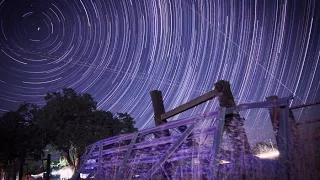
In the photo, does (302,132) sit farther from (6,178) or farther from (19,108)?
(19,108)

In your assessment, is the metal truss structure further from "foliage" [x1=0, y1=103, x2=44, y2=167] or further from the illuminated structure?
Result: "foliage" [x1=0, y1=103, x2=44, y2=167]

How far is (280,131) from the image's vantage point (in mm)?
3984

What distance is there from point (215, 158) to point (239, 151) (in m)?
1.05

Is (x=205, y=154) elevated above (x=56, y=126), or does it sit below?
below

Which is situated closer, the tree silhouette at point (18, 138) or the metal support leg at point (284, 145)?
the metal support leg at point (284, 145)

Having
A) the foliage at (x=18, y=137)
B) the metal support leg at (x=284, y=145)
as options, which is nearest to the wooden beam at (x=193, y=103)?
the metal support leg at (x=284, y=145)

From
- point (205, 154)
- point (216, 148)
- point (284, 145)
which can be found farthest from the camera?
point (205, 154)

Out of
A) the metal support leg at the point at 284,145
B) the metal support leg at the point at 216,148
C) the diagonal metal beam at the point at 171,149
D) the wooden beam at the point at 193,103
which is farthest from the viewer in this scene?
the wooden beam at the point at 193,103

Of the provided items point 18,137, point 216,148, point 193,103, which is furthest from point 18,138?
point 216,148

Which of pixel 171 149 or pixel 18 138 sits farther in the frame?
pixel 18 138

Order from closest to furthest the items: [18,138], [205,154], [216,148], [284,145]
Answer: [284,145] < [216,148] < [205,154] < [18,138]

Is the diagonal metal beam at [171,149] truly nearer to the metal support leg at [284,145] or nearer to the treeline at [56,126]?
the metal support leg at [284,145]

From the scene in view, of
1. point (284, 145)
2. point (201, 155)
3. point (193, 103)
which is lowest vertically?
point (201, 155)

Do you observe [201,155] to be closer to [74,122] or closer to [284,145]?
[284,145]
